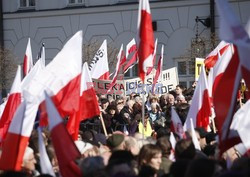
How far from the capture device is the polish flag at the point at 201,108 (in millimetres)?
11023

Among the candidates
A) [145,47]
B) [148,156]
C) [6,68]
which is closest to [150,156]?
[148,156]

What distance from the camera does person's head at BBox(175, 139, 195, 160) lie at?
26.4 ft

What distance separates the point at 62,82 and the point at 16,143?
1.35m

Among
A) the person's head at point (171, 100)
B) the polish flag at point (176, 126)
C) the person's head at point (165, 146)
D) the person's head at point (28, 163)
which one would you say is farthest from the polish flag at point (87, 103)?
the person's head at point (171, 100)

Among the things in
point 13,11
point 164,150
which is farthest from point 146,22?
point 13,11

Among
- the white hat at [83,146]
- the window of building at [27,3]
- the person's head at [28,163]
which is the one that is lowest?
the person's head at [28,163]

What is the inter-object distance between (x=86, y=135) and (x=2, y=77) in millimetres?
20558

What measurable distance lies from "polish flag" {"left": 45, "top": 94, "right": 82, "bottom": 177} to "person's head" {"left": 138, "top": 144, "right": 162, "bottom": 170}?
75cm

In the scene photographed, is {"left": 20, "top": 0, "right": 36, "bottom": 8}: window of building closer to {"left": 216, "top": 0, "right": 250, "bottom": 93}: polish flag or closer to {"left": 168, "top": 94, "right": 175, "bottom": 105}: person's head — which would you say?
{"left": 168, "top": 94, "right": 175, "bottom": 105}: person's head

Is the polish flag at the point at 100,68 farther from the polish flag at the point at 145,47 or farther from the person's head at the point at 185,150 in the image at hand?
the person's head at the point at 185,150

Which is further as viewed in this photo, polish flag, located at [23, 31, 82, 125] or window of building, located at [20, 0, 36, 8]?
window of building, located at [20, 0, 36, 8]

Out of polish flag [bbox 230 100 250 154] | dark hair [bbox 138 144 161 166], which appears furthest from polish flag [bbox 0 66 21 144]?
polish flag [bbox 230 100 250 154]

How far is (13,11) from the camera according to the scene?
34.1m

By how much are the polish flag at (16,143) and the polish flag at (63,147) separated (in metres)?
0.88
